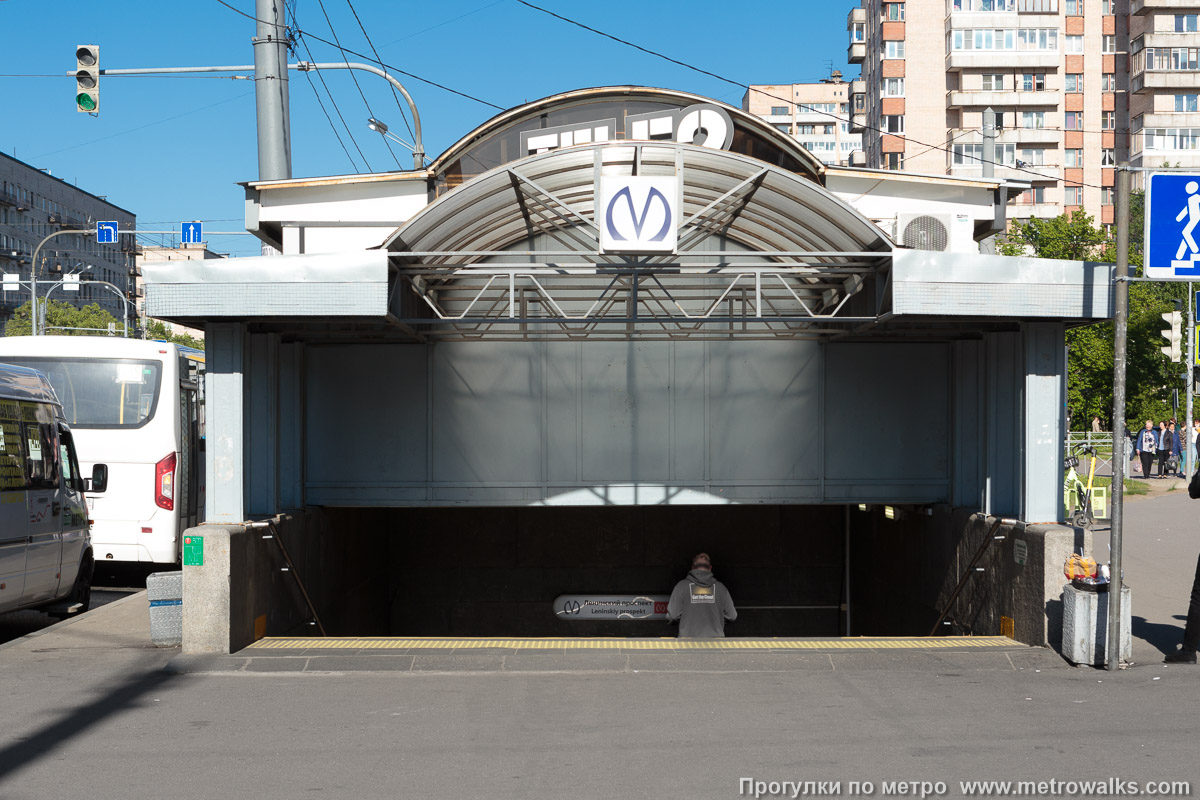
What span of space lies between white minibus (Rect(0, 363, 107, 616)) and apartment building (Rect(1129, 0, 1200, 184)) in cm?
6668

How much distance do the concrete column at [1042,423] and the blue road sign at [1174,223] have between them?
1.57 m

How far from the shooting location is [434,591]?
1766 cm

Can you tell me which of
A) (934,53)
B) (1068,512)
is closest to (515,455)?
(1068,512)

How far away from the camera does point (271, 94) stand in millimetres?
Result: 12805

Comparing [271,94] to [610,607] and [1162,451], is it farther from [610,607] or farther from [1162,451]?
[1162,451]

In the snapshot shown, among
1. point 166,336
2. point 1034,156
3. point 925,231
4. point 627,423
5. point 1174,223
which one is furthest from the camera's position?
point 166,336

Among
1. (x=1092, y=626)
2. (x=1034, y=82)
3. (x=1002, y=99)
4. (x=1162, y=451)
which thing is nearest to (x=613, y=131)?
(x=1092, y=626)

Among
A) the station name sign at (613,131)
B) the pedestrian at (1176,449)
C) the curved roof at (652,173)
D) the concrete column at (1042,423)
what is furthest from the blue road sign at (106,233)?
the pedestrian at (1176,449)

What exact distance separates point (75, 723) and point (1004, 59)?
68.3 meters

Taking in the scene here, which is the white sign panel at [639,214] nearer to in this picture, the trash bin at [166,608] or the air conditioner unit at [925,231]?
the air conditioner unit at [925,231]

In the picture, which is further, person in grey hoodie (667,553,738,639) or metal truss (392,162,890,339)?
person in grey hoodie (667,553,738,639)

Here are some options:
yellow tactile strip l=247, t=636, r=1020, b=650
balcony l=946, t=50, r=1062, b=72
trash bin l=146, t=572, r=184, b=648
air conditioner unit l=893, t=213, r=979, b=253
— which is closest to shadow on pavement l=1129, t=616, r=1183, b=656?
yellow tactile strip l=247, t=636, r=1020, b=650

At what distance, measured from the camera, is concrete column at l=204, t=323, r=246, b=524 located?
33.8 ft

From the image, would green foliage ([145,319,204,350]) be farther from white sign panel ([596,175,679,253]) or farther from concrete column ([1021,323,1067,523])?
concrete column ([1021,323,1067,523])
